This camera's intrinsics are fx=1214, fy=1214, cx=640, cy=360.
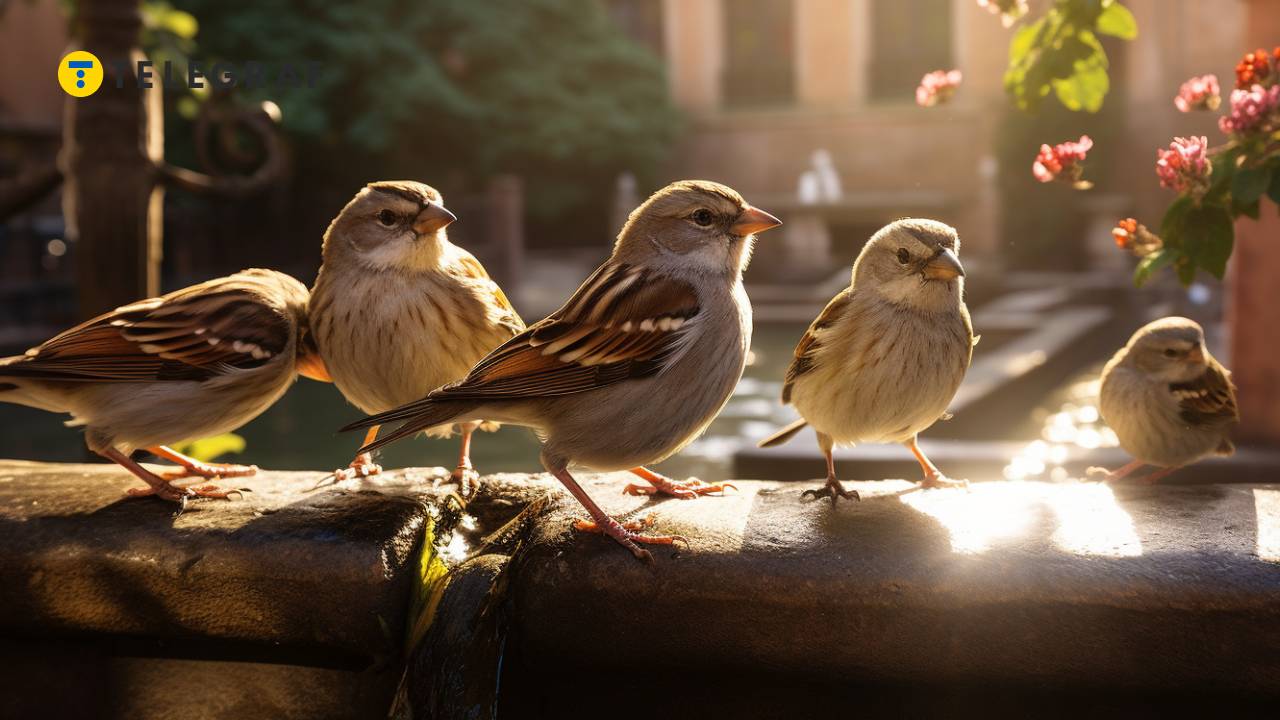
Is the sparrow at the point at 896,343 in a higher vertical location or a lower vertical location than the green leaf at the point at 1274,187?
lower

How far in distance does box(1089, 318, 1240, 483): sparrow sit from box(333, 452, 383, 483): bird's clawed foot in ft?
7.88

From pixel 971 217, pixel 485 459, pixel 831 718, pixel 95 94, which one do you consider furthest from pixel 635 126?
pixel 831 718

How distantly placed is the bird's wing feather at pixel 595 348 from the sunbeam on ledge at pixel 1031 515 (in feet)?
3.11

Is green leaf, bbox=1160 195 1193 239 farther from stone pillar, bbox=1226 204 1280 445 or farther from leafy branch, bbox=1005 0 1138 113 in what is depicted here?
stone pillar, bbox=1226 204 1280 445

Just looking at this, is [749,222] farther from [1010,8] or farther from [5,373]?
[5,373]

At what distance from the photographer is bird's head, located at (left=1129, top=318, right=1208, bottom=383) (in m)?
3.86

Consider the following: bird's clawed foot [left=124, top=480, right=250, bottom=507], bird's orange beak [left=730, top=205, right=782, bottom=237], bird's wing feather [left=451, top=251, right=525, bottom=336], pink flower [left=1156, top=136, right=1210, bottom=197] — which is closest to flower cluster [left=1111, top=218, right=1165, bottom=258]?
pink flower [left=1156, top=136, right=1210, bottom=197]

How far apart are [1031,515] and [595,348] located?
136 cm

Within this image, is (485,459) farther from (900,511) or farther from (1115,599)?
(1115,599)

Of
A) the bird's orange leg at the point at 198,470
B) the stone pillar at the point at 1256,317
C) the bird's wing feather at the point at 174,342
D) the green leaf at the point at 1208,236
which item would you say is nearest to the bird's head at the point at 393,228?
the bird's wing feather at the point at 174,342

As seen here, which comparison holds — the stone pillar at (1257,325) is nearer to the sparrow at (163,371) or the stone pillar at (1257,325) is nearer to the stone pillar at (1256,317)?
the stone pillar at (1256,317)

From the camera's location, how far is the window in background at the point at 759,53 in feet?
107

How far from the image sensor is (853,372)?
3473 mm

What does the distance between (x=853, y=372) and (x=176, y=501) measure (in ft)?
6.68
